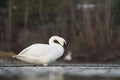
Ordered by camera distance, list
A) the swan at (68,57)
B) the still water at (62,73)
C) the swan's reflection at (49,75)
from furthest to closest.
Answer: the swan at (68,57) → the still water at (62,73) → the swan's reflection at (49,75)

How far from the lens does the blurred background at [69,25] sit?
3581 centimetres

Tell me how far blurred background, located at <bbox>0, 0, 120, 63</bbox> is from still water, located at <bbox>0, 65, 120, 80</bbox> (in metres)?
18.8

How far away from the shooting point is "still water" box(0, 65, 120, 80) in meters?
13.5

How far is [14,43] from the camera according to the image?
37250mm

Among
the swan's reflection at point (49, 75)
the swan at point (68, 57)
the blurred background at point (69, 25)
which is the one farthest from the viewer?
the blurred background at point (69, 25)

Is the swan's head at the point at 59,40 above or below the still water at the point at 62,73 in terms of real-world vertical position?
below

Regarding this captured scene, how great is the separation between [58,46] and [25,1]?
76.8ft

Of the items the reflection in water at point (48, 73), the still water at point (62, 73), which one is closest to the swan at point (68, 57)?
the still water at point (62, 73)

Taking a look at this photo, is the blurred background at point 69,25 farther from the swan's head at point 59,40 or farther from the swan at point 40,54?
the swan at point 40,54

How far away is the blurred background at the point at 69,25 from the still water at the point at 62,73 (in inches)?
741

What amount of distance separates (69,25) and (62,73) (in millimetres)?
24494

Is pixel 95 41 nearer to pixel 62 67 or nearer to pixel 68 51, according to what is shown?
pixel 68 51

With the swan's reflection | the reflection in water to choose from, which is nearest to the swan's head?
the reflection in water

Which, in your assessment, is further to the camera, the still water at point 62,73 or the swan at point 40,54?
the swan at point 40,54
